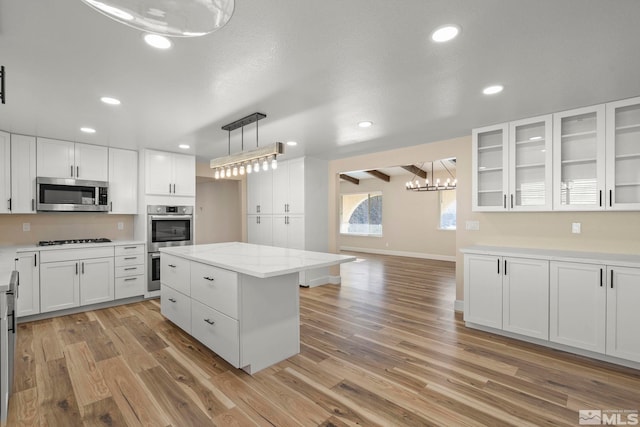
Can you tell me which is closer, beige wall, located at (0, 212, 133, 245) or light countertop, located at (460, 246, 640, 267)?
light countertop, located at (460, 246, 640, 267)

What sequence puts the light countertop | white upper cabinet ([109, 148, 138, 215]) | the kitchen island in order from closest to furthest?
the kitchen island
the light countertop
white upper cabinet ([109, 148, 138, 215])

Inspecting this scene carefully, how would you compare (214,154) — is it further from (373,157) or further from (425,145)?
(425,145)

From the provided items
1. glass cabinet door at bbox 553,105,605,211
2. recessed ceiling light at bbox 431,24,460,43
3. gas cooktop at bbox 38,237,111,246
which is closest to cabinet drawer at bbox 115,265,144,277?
gas cooktop at bbox 38,237,111,246

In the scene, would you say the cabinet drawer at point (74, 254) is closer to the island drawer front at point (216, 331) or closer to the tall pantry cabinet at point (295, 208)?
the island drawer front at point (216, 331)

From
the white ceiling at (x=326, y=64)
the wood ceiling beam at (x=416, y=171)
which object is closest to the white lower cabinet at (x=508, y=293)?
the white ceiling at (x=326, y=64)

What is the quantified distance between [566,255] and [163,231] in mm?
5221

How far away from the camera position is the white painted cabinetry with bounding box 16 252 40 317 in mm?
3609

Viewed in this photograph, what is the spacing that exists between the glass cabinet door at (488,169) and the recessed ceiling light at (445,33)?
214 centimetres

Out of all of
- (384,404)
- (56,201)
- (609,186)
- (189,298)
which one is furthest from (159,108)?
(609,186)

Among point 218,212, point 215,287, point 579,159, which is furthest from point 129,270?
point 579,159

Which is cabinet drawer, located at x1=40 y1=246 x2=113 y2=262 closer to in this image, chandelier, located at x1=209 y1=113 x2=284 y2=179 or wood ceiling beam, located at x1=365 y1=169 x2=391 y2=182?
chandelier, located at x1=209 y1=113 x2=284 y2=179

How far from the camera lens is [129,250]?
4.46 m

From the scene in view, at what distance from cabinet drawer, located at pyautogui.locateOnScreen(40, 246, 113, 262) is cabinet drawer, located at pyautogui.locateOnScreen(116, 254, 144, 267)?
136mm

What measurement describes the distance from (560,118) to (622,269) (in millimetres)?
1521
